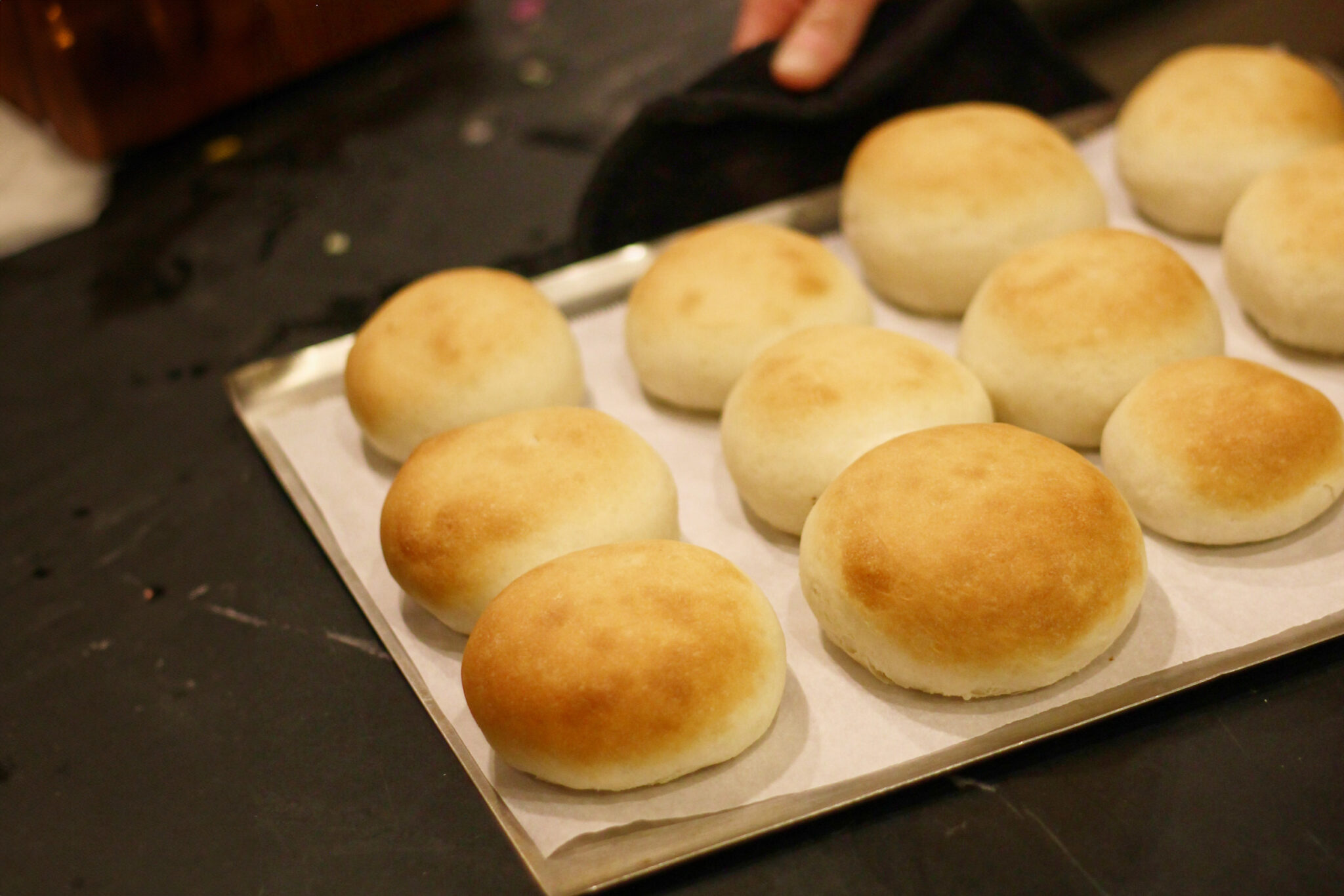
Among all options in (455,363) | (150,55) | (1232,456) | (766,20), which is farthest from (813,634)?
(150,55)

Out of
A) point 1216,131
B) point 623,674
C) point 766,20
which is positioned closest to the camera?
point 623,674

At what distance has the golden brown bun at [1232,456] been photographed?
3.87 feet

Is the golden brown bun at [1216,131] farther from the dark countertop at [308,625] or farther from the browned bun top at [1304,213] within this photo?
the dark countertop at [308,625]

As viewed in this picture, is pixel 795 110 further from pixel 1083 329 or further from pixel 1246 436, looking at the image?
pixel 1246 436

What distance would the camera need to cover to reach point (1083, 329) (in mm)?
1345

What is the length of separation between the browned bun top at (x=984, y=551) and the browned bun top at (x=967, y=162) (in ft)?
1.74

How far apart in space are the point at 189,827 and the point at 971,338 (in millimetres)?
1078

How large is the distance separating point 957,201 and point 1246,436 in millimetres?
545

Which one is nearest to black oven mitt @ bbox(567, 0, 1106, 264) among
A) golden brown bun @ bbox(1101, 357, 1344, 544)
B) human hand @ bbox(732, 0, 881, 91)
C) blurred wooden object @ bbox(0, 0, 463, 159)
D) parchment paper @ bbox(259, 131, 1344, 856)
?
human hand @ bbox(732, 0, 881, 91)

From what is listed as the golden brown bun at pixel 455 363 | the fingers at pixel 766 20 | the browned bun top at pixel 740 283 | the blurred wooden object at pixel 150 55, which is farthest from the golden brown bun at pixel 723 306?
the blurred wooden object at pixel 150 55

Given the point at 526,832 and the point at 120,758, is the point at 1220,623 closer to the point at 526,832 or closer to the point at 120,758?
the point at 526,832

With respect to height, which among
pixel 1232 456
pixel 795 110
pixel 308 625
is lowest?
pixel 308 625

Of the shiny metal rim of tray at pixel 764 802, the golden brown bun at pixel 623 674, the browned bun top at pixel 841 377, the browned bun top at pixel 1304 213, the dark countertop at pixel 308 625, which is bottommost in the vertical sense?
the dark countertop at pixel 308 625

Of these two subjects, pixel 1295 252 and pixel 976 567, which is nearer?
pixel 976 567
